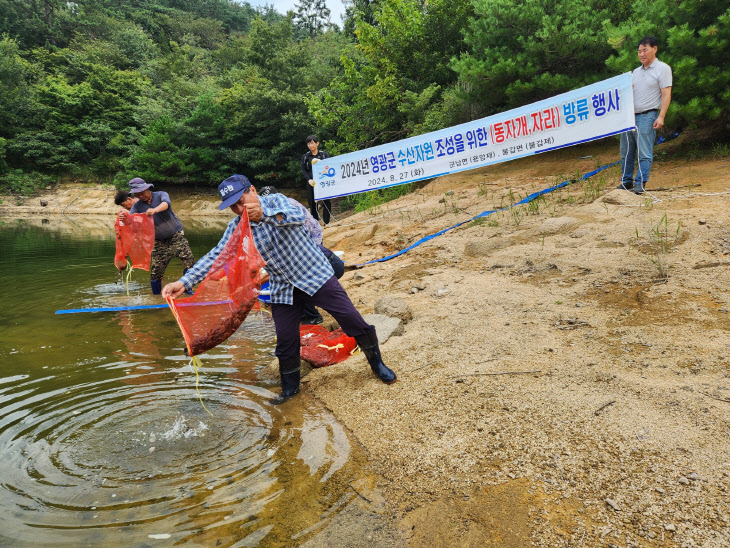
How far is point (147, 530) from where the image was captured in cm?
246

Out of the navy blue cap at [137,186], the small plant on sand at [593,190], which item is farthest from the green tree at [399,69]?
the navy blue cap at [137,186]

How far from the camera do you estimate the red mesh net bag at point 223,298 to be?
3.60 meters

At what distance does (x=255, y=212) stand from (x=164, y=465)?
1810 mm

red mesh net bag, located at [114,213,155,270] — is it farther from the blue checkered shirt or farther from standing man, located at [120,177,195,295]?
the blue checkered shirt

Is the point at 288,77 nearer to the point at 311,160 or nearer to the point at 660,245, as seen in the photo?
the point at 311,160

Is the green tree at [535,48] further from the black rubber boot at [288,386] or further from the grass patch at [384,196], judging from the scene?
the black rubber boot at [288,386]

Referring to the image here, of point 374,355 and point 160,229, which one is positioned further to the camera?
point 160,229

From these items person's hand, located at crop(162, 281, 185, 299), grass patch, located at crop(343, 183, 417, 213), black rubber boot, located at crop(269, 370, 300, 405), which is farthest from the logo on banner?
person's hand, located at crop(162, 281, 185, 299)

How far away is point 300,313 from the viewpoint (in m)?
3.82

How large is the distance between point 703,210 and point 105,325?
24.8 feet

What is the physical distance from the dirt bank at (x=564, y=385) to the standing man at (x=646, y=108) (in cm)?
53

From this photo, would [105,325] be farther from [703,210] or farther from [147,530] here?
[703,210]

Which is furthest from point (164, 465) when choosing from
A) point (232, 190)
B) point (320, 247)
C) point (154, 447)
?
point (320, 247)

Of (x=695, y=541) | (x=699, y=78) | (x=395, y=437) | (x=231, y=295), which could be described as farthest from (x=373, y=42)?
(x=695, y=541)
